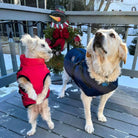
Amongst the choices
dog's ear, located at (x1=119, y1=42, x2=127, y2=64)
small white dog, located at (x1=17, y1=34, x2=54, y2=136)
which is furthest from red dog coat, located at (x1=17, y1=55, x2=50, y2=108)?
dog's ear, located at (x1=119, y1=42, x2=127, y2=64)

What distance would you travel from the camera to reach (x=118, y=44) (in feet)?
4.50

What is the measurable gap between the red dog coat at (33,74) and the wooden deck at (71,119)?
0.49 meters

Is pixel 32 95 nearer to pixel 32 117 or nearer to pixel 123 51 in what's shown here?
pixel 32 117

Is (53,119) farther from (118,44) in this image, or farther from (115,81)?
(118,44)

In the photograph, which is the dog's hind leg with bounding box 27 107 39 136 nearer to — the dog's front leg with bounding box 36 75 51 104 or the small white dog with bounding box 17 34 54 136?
the small white dog with bounding box 17 34 54 136

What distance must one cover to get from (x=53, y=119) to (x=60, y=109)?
24cm

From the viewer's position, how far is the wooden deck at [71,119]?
155 centimetres

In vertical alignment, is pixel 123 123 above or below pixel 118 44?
below

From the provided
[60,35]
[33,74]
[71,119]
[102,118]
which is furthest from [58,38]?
[102,118]

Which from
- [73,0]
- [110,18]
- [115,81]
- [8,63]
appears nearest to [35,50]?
[115,81]

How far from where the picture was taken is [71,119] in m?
1.78

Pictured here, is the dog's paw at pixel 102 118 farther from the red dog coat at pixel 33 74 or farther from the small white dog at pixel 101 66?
the red dog coat at pixel 33 74

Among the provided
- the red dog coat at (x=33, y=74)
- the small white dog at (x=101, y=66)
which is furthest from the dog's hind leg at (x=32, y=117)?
the small white dog at (x=101, y=66)

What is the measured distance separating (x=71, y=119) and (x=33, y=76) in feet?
2.91
